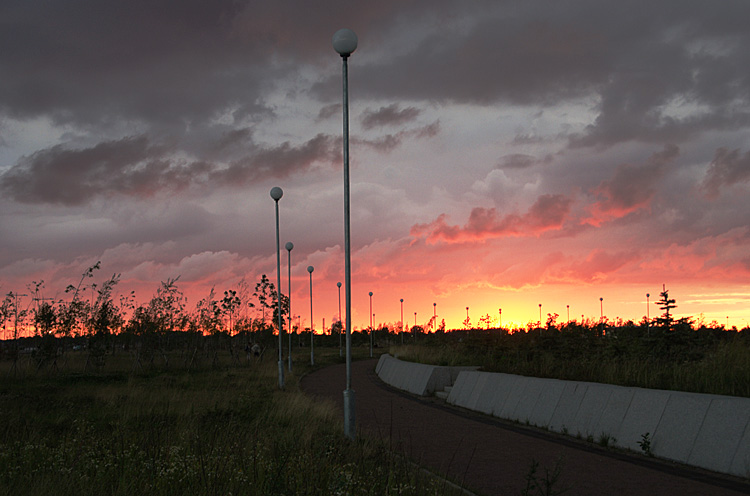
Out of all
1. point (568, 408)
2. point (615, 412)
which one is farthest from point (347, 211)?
point (615, 412)

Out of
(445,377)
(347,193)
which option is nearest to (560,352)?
(445,377)

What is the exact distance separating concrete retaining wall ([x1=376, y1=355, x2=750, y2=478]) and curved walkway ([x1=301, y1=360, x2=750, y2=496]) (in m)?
0.36

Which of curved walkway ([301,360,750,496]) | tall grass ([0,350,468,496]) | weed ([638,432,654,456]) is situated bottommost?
curved walkway ([301,360,750,496])

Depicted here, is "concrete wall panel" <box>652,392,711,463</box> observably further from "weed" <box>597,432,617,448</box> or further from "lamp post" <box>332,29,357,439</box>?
"lamp post" <box>332,29,357,439</box>

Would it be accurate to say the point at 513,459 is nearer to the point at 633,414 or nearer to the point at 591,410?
the point at 633,414

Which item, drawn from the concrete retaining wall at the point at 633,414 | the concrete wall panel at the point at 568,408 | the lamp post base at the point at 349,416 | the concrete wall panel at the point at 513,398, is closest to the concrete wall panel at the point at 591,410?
the concrete retaining wall at the point at 633,414

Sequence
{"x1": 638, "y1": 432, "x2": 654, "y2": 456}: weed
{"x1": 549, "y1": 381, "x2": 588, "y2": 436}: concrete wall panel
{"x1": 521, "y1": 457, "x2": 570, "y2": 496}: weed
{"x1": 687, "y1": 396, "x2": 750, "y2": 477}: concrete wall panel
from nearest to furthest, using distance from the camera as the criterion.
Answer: {"x1": 521, "y1": 457, "x2": 570, "y2": 496}: weed
{"x1": 687, "y1": 396, "x2": 750, "y2": 477}: concrete wall panel
{"x1": 638, "y1": 432, "x2": 654, "y2": 456}: weed
{"x1": 549, "y1": 381, "x2": 588, "y2": 436}: concrete wall panel

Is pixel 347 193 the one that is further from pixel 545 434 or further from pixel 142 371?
pixel 142 371

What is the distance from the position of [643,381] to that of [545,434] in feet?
8.76

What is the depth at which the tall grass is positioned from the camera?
7682 millimetres

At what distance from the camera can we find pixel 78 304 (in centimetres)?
3472

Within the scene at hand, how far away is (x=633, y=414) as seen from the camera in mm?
12445

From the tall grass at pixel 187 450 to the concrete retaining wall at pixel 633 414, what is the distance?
4934 millimetres

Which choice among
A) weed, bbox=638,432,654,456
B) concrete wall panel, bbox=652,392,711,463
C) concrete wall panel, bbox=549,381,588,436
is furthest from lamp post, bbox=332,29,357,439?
concrete wall panel, bbox=652,392,711,463
